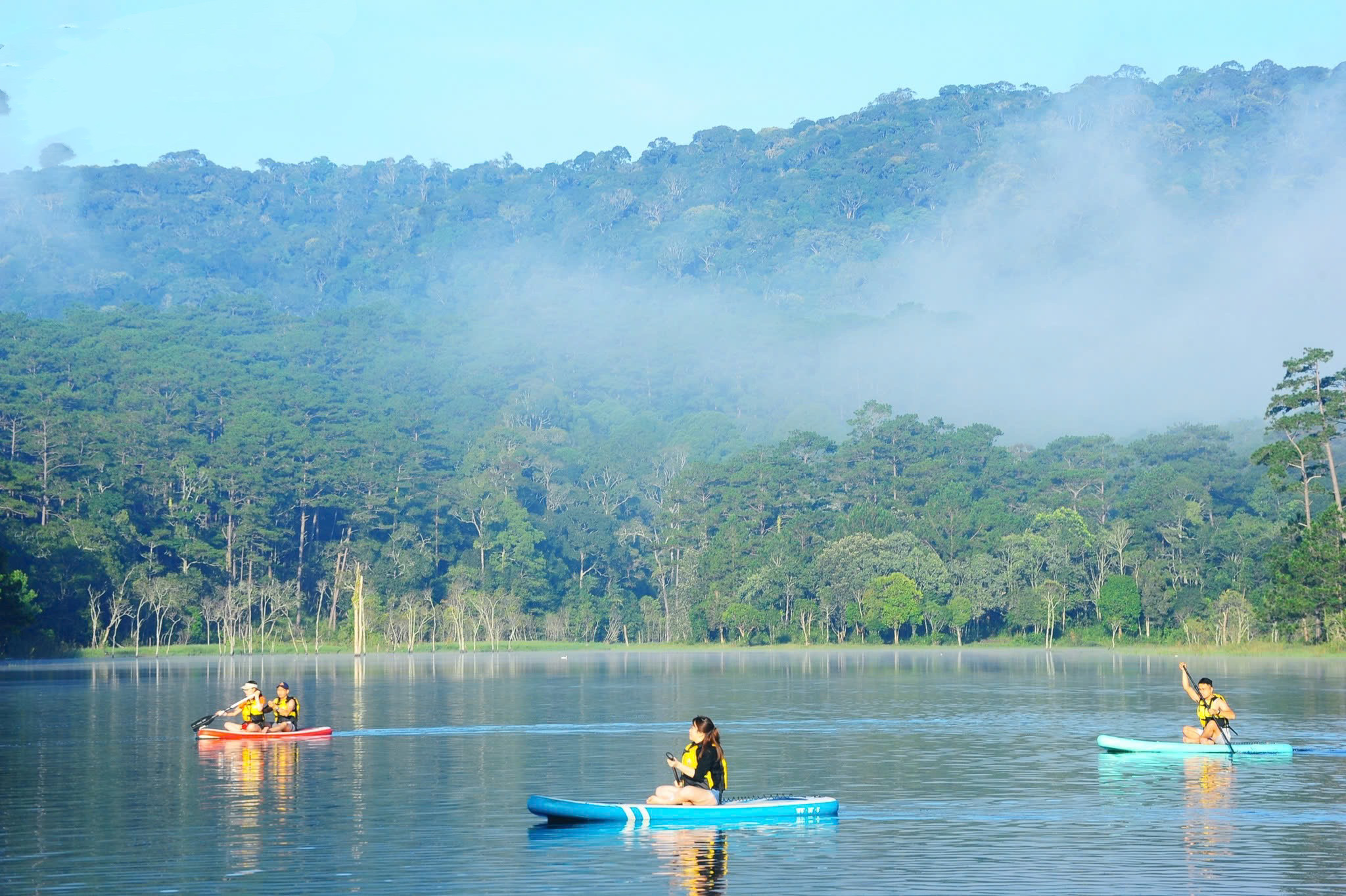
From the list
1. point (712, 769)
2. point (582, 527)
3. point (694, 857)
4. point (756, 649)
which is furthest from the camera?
point (582, 527)

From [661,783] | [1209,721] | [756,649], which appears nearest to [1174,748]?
[1209,721]

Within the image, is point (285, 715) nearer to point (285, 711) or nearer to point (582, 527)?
point (285, 711)

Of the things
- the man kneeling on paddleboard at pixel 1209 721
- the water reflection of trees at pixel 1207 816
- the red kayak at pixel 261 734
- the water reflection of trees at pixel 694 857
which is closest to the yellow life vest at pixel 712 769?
the water reflection of trees at pixel 694 857

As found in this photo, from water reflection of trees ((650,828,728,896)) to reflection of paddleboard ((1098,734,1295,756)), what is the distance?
41.5 feet

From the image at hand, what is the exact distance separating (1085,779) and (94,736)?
78.4ft

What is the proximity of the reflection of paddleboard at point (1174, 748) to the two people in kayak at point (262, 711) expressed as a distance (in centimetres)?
1898

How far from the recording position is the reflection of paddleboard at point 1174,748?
31.2 meters

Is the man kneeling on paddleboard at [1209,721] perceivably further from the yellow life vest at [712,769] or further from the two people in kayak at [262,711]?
the two people in kayak at [262,711]

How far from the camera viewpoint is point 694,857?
20500 mm

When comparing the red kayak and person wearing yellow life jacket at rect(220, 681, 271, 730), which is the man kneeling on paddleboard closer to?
the red kayak

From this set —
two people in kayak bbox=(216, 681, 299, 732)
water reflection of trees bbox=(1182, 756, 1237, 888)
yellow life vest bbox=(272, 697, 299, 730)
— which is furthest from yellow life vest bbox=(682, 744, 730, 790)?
yellow life vest bbox=(272, 697, 299, 730)

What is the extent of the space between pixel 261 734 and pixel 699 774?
716 inches

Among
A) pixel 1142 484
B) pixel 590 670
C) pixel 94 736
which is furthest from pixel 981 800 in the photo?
pixel 1142 484

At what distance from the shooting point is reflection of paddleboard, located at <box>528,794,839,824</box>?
74.1 ft
